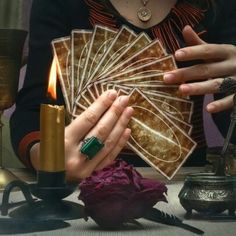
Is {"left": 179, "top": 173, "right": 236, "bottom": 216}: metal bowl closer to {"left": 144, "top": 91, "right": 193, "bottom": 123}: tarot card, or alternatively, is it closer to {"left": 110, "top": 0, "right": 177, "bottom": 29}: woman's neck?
{"left": 144, "top": 91, "right": 193, "bottom": 123}: tarot card

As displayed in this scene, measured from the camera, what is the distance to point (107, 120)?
91cm

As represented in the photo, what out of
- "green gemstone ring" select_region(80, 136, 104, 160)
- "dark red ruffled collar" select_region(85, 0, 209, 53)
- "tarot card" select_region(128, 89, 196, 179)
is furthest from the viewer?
"dark red ruffled collar" select_region(85, 0, 209, 53)

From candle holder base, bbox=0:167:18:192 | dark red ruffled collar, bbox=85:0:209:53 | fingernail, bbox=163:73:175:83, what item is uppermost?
dark red ruffled collar, bbox=85:0:209:53

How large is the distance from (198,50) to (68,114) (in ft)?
0.85

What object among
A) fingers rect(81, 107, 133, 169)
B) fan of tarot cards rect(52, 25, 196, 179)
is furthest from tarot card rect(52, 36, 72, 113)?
fingers rect(81, 107, 133, 169)

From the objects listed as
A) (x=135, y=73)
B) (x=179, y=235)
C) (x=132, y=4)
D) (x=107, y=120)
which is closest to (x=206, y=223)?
(x=179, y=235)

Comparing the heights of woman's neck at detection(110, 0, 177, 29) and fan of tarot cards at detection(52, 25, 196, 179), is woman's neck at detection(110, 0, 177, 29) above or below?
above

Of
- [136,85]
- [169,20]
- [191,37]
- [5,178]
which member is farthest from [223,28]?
[5,178]

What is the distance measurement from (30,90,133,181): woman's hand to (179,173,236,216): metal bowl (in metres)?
0.27

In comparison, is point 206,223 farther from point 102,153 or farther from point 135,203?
point 102,153

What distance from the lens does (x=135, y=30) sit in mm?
1192

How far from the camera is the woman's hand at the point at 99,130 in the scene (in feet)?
3.00

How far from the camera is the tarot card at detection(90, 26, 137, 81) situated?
3.30 feet

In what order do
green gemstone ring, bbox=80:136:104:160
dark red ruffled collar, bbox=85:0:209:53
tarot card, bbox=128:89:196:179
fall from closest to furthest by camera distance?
green gemstone ring, bbox=80:136:104:160 < tarot card, bbox=128:89:196:179 < dark red ruffled collar, bbox=85:0:209:53
